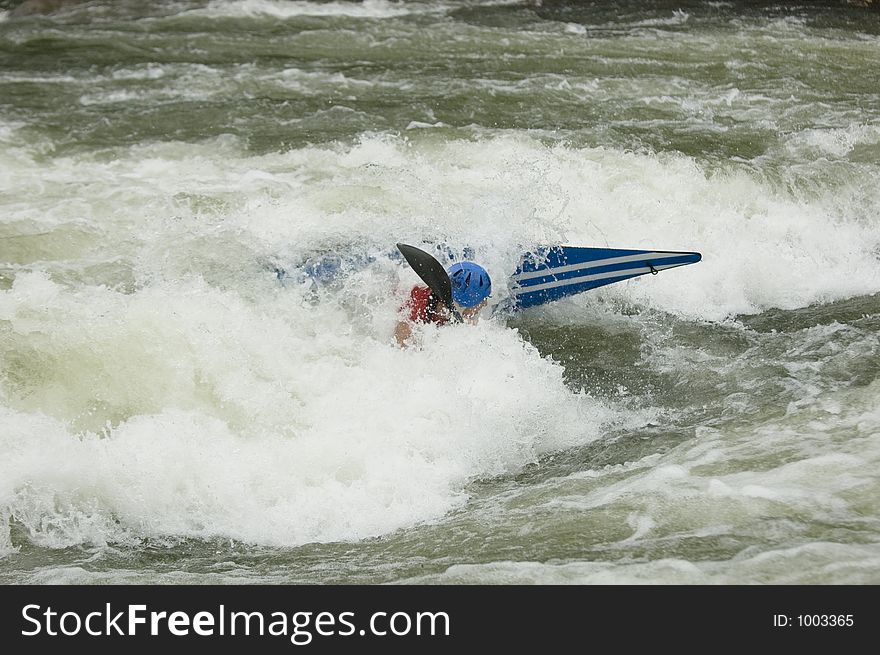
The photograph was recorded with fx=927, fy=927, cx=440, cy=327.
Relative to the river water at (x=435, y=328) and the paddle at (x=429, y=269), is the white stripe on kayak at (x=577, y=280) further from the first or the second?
the paddle at (x=429, y=269)

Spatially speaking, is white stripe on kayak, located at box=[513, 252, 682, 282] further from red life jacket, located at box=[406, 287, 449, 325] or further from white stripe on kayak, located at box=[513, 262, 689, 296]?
red life jacket, located at box=[406, 287, 449, 325]

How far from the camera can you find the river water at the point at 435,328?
3.94m

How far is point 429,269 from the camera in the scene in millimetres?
5070

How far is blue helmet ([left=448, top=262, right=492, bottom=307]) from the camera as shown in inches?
205

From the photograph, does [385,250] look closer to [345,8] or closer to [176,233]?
[176,233]

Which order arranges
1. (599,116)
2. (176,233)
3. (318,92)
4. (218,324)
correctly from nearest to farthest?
(218,324) < (176,233) < (599,116) < (318,92)

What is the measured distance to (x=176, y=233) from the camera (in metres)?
6.50

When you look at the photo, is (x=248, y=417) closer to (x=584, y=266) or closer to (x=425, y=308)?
(x=425, y=308)

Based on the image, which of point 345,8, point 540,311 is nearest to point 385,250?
point 540,311

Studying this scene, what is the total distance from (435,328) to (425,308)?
0.13 m

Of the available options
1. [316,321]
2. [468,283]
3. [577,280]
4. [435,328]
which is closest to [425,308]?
[435,328]

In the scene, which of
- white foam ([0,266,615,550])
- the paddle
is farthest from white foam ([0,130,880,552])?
the paddle

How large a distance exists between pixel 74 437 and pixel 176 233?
7.74ft

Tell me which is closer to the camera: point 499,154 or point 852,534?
point 852,534
